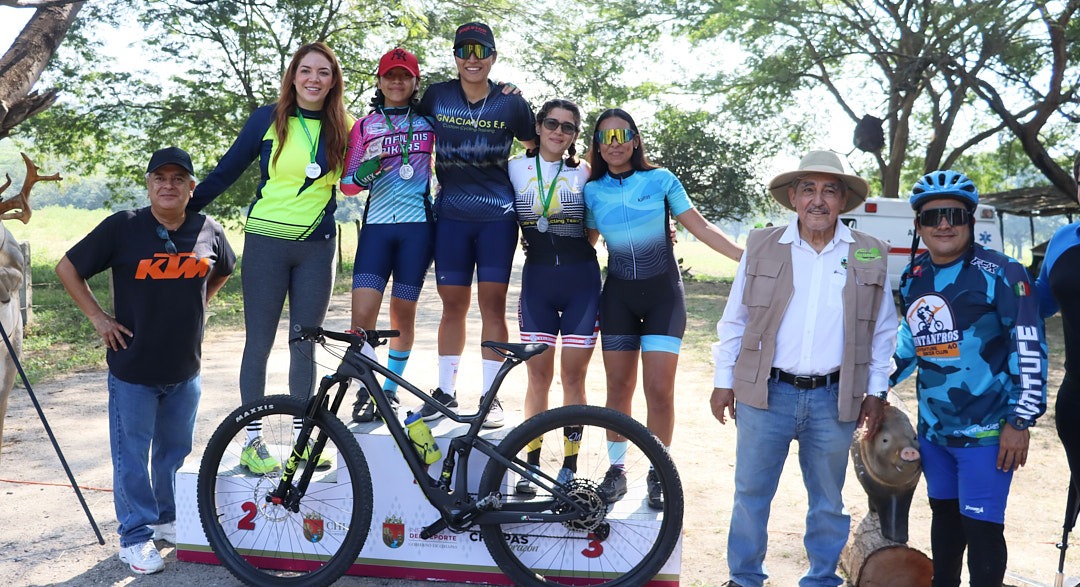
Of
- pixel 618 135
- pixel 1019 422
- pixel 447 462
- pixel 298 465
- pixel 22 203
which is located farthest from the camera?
pixel 22 203

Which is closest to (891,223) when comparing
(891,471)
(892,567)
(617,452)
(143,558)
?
(891,471)

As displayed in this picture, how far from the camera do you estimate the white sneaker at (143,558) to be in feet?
12.6

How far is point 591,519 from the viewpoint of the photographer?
351cm

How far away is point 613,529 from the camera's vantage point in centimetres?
366

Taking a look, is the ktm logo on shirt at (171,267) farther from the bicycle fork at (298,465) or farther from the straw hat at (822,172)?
the straw hat at (822,172)

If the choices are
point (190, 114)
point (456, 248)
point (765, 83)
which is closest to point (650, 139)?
point (765, 83)

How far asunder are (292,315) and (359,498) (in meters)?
1.12

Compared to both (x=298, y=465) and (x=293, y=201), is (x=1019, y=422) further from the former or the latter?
(x=293, y=201)

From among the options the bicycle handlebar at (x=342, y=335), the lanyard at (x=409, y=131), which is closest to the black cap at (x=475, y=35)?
the lanyard at (x=409, y=131)

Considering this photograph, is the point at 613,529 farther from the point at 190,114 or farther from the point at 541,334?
the point at 190,114

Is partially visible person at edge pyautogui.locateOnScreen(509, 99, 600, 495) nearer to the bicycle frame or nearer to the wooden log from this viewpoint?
the bicycle frame

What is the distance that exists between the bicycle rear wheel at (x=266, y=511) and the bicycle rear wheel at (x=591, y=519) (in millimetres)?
697

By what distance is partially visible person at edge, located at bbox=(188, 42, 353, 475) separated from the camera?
4156 mm

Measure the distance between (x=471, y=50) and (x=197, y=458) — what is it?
2.45 metres
